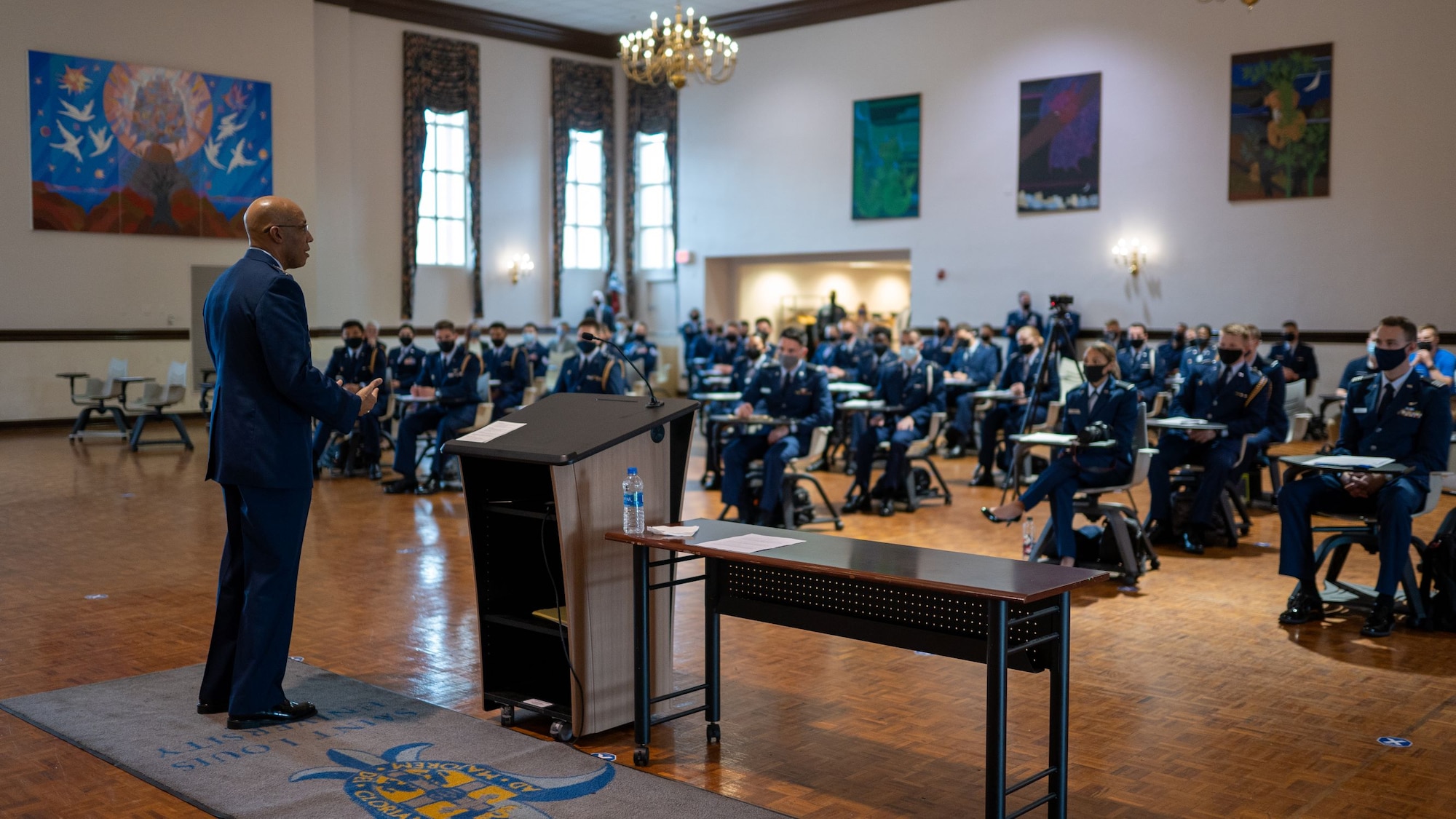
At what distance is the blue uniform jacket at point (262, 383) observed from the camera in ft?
12.3

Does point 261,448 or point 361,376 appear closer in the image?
point 261,448

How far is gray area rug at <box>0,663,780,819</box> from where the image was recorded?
3275mm

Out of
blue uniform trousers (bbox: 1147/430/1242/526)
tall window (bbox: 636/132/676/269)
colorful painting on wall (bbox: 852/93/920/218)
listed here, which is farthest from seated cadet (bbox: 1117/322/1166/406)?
tall window (bbox: 636/132/676/269)

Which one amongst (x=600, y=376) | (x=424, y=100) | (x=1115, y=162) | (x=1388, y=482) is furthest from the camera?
(x=424, y=100)

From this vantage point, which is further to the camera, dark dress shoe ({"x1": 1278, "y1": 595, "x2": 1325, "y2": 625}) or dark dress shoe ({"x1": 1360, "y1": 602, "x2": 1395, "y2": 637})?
dark dress shoe ({"x1": 1278, "y1": 595, "x2": 1325, "y2": 625})

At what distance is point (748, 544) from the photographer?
3.64 m

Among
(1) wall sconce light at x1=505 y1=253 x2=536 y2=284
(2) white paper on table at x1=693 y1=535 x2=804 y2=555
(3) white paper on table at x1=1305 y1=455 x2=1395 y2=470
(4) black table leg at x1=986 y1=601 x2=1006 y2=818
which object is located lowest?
(4) black table leg at x1=986 y1=601 x2=1006 y2=818

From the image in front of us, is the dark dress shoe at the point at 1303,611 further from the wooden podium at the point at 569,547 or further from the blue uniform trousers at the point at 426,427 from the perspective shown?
the blue uniform trousers at the point at 426,427

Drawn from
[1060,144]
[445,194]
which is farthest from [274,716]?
[445,194]

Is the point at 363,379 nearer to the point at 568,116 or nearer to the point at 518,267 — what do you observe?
the point at 518,267

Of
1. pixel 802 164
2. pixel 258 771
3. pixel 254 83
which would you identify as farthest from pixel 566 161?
pixel 258 771

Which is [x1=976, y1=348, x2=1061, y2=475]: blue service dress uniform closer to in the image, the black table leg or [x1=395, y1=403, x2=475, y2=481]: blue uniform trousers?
[x1=395, y1=403, x2=475, y2=481]: blue uniform trousers

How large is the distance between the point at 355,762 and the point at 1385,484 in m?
4.66

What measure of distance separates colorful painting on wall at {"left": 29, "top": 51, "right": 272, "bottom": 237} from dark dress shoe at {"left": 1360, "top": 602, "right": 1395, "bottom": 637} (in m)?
14.4
